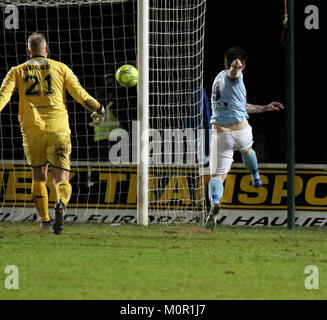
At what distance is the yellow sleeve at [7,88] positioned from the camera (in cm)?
1093

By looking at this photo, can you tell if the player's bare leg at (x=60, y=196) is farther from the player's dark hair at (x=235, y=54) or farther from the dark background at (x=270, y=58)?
the dark background at (x=270, y=58)

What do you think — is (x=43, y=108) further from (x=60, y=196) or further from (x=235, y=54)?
(x=235, y=54)

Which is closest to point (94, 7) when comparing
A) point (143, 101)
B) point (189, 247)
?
point (143, 101)

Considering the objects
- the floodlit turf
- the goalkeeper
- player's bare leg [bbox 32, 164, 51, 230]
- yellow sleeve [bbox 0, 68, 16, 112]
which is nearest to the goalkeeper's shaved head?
the goalkeeper

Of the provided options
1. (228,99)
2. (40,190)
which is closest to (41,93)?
(40,190)

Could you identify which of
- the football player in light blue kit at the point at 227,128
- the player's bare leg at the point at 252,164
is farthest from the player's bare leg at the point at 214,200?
the player's bare leg at the point at 252,164

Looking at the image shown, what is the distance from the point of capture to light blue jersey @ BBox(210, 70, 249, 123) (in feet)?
38.7

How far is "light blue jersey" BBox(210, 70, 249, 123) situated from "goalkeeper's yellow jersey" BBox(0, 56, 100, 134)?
1.59m

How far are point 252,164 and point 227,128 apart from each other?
568 mm

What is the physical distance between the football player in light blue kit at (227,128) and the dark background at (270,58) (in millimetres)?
4803

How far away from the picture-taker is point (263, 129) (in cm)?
1709

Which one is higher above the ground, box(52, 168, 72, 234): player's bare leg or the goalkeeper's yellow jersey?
the goalkeeper's yellow jersey

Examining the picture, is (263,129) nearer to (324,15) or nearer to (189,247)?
(324,15)

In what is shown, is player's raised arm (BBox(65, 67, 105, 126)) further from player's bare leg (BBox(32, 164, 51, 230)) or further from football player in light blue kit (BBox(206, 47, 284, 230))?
football player in light blue kit (BBox(206, 47, 284, 230))
